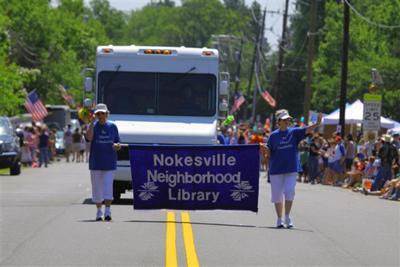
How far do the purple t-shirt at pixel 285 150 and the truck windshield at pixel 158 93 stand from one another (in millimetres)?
5075

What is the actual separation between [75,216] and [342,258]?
6177 mm

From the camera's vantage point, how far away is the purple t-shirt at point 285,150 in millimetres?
16234

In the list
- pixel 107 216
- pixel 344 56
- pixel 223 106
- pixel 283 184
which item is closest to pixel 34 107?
pixel 344 56

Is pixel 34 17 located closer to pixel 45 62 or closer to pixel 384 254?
pixel 45 62

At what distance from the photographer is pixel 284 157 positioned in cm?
1623

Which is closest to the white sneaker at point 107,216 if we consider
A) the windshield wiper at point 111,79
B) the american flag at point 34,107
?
the windshield wiper at point 111,79

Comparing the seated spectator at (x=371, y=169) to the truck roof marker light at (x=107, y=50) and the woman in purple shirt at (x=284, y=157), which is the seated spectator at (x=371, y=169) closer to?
the truck roof marker light at (x=107, y=50)

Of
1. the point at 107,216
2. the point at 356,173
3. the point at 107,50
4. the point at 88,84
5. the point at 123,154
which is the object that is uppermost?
the point at 107,50

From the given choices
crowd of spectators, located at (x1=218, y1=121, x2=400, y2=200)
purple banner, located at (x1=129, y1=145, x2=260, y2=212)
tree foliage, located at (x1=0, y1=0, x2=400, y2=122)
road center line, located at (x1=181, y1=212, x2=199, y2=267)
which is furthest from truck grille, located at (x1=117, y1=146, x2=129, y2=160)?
tree foliage, located at (x1=0, y1=0, x2=400, y2=122)

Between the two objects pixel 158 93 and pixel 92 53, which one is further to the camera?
pixel 92 53

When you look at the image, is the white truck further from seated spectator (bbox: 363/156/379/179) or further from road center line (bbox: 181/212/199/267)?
seated spectator (bbox: 363/156/379/179)

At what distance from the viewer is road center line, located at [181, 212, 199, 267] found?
1197 cm

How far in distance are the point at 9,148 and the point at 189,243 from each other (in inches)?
839

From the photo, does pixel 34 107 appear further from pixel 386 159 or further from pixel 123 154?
pixel 123 154
